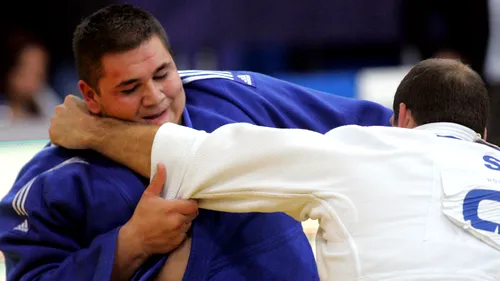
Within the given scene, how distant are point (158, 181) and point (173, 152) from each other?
9 centimetres

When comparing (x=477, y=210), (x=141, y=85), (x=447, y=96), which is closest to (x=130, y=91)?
(x=141, y=85)

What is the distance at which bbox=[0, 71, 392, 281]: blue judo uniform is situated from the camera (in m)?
2.34

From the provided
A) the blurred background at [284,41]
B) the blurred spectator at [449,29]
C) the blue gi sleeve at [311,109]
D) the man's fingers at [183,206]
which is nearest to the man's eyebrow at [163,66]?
the blue gi sleeve at [311,109]

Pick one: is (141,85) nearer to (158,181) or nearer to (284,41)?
(158,181)

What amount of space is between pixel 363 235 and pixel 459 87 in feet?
1.58

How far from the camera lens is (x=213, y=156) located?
6.98 ft

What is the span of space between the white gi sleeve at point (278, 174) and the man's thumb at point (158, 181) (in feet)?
0.15

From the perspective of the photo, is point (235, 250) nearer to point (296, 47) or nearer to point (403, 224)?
point (403, 224)

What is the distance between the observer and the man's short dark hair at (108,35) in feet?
8.13

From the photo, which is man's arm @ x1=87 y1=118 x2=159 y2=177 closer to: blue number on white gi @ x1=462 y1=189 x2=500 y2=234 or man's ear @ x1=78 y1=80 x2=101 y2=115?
man's ear @ x1=78 y1=80 x2=101 y2=115

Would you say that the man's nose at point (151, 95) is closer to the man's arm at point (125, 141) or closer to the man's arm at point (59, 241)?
the man's arm at point (125, 141)

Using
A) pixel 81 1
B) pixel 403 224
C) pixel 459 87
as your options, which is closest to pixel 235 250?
pixel 403 224

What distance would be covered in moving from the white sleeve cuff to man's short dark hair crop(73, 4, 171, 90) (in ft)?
1.15

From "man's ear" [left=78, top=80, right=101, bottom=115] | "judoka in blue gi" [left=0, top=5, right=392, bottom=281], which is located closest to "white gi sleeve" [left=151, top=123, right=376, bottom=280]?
"judoka in blue gi" [left=0, top=5, right=392, bottom=281]
